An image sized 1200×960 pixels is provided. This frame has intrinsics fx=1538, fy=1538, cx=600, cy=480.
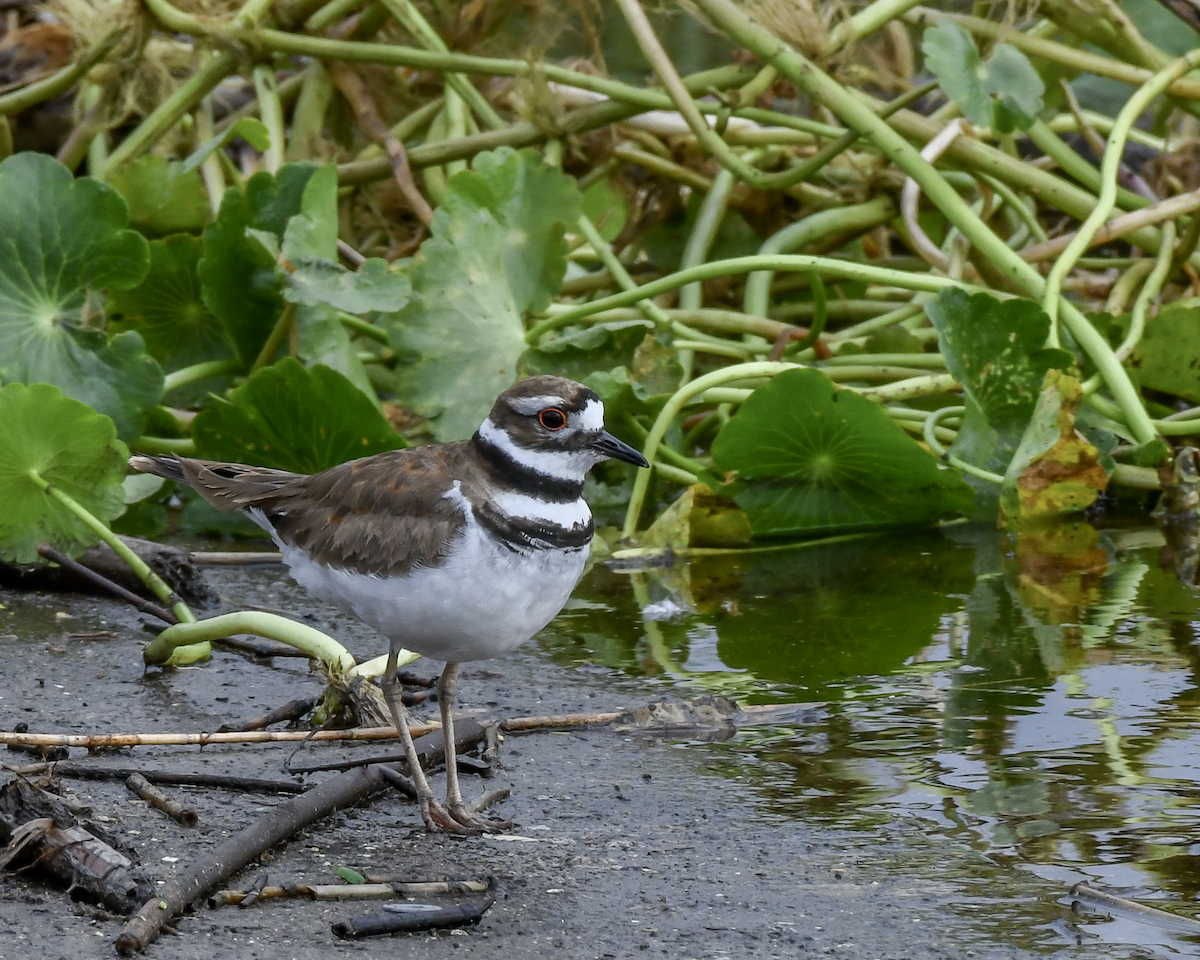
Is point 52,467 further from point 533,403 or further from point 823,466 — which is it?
point 823,466

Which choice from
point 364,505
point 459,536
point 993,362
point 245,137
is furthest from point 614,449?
point 245,137

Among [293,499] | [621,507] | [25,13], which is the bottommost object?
[621,507]

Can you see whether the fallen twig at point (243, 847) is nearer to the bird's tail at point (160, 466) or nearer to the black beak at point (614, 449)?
the black beak at point (614, 449)

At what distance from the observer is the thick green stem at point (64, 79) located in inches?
263

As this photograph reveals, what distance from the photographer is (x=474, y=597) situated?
3.16 m

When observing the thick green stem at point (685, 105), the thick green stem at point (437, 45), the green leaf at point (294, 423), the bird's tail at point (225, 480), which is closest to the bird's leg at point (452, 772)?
the bird's tail at point (225, 480)

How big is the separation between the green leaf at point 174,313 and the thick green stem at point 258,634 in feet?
7.45

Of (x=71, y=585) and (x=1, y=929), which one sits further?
(x=71, y=585)

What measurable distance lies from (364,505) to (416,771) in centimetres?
63

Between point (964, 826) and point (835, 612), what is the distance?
1.70 meters

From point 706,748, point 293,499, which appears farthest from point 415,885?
point 293,499

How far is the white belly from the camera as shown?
125 inches

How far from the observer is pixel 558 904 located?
107 inches

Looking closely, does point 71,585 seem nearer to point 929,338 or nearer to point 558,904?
point 558,904
